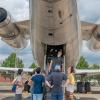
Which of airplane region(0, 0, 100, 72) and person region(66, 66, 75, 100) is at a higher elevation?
airplane region(0, 0, 100, 72)

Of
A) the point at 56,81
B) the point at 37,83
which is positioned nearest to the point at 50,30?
the point at 37,83

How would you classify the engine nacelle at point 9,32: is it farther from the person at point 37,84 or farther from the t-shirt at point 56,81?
the t-shirt at point 56,81

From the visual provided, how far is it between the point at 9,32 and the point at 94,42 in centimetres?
426

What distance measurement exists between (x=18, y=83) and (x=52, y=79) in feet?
5.56

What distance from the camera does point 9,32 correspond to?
55.2ft

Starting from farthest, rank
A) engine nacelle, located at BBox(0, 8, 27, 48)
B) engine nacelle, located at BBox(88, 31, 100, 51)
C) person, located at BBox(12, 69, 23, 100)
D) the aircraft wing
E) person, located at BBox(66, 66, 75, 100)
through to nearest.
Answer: engine nacelle, located at BBox(88, 31, 100, 51)
the aircraft wing
engine nacelle, located at BBox(0, 8, 27, 48)
person, located at BBox(66, 66, 75, 100)
person, located at BBox(12, 69, 23, 100)

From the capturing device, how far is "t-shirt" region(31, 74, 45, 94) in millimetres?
12016

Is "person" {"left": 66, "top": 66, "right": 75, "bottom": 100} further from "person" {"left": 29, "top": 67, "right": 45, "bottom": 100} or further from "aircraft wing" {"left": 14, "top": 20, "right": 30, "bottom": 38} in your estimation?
"aircraft wing" {"left": 14, "top": 20, "right": 30, "bottom": 38}

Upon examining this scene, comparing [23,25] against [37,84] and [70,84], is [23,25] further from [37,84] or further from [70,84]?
[37,84]

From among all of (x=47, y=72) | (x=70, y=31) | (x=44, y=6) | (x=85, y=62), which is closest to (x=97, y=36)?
(x=70, y=31)

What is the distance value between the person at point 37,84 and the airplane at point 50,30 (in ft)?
7.29

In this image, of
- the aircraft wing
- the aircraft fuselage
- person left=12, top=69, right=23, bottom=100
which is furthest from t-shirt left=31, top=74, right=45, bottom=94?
the aircraft wing

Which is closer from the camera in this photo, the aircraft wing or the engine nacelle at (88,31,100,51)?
the aircraft wing

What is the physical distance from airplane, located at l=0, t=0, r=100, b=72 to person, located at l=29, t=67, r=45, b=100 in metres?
2.22
